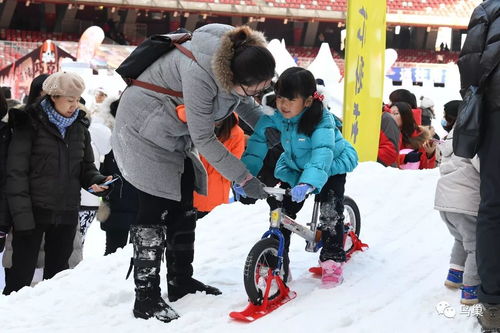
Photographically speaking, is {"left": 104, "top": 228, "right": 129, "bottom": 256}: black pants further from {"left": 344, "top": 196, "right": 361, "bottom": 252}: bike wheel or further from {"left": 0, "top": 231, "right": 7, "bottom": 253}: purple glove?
{"left": 344, "top": 196, "right": 361, "bottom": 252}: bike wheel

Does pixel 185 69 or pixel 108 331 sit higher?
pixel 185 69

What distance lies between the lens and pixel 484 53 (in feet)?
10.0

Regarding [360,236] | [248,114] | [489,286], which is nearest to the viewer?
[489,286]

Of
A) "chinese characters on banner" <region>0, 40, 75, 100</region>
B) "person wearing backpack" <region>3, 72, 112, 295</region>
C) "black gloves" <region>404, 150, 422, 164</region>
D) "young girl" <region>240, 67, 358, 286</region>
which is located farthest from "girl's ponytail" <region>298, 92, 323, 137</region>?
"chinese characters on banner" <region>0, 40, 75, 100</region>

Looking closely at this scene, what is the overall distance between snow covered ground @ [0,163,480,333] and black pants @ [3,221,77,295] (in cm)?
11

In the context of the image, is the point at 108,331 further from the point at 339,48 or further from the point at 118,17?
the point at 339,48

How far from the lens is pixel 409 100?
857cm

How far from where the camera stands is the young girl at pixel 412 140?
8.01 meters

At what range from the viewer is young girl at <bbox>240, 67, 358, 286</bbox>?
375 cm

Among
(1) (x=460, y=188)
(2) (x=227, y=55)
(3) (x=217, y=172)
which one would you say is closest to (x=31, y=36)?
(3) (x=217, y=172)

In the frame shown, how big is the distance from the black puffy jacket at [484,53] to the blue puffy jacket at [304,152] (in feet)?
2.69

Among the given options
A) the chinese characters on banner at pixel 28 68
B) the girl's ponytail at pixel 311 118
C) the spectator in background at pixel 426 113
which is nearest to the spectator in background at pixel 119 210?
the girl's ponytail at pixel 311 118

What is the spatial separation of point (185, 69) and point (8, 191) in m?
1.61

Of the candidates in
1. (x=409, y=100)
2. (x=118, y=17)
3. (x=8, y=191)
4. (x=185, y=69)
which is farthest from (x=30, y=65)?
(x=185, y=69)
